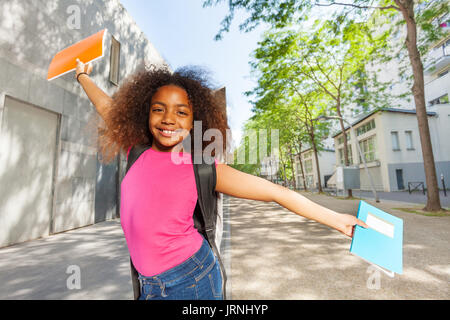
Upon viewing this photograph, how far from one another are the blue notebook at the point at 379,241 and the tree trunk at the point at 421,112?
11.3m

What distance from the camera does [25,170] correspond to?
21.7 feet

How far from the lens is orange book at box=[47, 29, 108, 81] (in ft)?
5.30

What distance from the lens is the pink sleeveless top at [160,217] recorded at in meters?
1.07

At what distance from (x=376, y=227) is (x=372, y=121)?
36.1 m

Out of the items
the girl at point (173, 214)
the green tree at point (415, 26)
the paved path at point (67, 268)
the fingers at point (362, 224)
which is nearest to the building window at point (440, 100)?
the green tree at point (415, 26)

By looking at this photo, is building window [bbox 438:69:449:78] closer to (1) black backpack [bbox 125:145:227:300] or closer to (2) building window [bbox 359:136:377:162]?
(2) building window [bbox 359:136:377:162]

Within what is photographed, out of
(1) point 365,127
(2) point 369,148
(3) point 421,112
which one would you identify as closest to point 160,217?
(3) point 421,112

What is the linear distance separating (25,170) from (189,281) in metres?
7.63

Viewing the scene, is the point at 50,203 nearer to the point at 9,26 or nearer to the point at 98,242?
the point at 98,242

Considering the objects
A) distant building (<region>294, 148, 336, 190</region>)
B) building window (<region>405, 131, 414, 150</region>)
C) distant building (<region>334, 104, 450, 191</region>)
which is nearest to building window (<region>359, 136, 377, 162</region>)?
distant building (<region>334, 104, 450, 191</region>)

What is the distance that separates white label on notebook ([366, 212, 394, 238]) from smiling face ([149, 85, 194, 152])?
3.28 feet

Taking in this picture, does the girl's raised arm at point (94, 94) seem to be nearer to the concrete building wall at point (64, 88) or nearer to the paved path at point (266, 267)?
the paved path at point (266, 267)

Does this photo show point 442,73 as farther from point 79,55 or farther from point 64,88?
point 79,55
